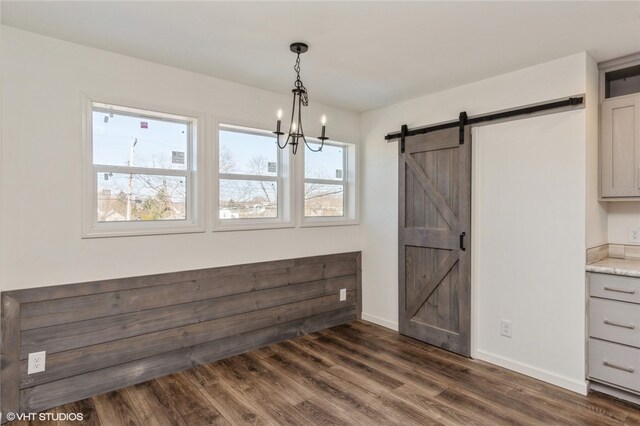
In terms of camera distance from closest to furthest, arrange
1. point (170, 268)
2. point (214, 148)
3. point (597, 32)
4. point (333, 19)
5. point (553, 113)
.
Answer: point (333, 19) < point (597, 32) < point (553, 113) < point (170, 268) < point (214, 148)

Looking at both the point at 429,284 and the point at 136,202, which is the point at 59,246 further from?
the point at 429,284

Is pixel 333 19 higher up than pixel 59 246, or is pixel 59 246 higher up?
pixel 333 19

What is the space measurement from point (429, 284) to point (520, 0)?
2.53 metres

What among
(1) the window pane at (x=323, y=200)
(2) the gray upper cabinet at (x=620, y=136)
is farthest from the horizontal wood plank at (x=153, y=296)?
(2) the gray upper cabinet at (x=620, y=136)

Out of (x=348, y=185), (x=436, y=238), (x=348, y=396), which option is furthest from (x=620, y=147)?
(x=348, y=396)

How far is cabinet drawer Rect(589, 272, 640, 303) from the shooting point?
2484mm

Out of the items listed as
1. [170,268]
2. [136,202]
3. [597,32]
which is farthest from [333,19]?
[170,268]

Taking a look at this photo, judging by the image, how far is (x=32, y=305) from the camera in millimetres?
2416

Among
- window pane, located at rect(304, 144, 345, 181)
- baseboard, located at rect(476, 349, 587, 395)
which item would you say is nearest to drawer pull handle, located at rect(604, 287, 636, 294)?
baseboard, located at rect(476, 349, 587, 395)

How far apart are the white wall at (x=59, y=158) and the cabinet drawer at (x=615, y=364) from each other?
3.19m

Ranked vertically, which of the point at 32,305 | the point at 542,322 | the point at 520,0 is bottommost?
the point at 542,322

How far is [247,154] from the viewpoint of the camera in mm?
3574

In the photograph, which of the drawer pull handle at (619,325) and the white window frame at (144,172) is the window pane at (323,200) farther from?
the drawer pull handle at (619,325)

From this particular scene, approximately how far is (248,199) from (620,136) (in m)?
3.20
